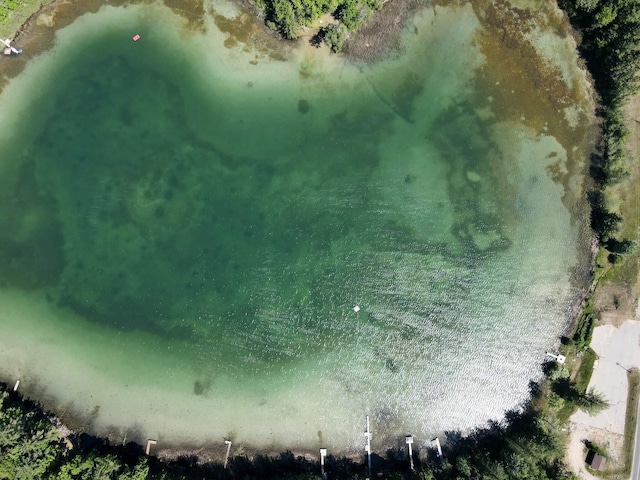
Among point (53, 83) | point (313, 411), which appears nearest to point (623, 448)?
point (313, 411)

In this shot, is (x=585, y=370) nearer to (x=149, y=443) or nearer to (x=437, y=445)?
(x=437, y=445)

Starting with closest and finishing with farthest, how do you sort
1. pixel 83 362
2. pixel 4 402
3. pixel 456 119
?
pixel 4 402 < pixel 83 362 < pixel 456 119

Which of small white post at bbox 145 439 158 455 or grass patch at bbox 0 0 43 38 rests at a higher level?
grass patch at bbox 0 0 43 38

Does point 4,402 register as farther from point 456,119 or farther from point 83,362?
point 456,119

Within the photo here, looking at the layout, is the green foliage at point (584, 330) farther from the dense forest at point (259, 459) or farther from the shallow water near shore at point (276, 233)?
the dense forest at point (259, 459)

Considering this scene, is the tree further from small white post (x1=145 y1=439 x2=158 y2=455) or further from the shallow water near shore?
small white post (x1=145 y1=439 x2=158 y2=455)

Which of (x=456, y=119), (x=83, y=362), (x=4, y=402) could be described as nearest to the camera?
(x=4, y=402)

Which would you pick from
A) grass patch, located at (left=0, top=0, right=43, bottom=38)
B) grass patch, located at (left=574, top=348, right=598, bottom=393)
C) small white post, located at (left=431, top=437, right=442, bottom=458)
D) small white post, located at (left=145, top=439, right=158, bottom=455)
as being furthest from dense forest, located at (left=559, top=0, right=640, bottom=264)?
grass patch, located at (left=0, top=0, right=43, bottom=38)

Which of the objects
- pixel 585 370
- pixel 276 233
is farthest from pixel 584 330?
pixel 276 233
